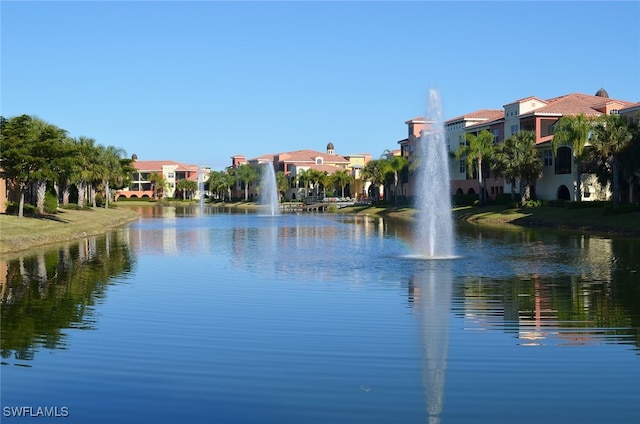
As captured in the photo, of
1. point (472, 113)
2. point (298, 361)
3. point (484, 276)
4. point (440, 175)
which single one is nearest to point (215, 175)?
point (472, 113)

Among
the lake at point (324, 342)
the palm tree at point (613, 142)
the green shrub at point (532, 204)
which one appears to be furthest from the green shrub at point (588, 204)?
the lake at point (324, 342)

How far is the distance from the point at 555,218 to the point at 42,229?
123ft

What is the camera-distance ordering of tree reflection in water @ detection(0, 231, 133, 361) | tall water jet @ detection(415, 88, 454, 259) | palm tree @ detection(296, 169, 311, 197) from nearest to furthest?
1. tree reflection in water @ detection(0, 231, 133, 361)
2. tall water jet @ detection(415, 88, 454, 259)
3. palm tree @ detection(296, 169, 311, 197)

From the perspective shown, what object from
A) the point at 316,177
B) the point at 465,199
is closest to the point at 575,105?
the point at 465,199

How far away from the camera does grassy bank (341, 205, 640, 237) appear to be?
2008 inches

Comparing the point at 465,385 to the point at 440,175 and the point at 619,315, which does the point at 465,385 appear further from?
the point at 440,175

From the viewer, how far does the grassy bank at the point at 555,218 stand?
51000 mm

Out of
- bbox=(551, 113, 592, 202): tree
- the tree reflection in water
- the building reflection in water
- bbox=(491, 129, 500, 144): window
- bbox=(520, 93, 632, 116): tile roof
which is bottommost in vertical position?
the building reflection in water

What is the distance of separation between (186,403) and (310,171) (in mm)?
136560

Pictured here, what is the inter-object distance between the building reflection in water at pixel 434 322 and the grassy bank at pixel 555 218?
24.8 metres

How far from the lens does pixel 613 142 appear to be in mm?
56938

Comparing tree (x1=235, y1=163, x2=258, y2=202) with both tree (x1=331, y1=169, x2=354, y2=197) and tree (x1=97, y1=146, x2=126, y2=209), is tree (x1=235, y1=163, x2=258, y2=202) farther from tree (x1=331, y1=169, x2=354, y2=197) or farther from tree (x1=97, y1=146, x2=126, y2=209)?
tree (x1=97, y1=146, x2=126, y2=209)

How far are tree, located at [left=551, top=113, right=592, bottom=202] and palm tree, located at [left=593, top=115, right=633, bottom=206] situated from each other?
369 centimetres

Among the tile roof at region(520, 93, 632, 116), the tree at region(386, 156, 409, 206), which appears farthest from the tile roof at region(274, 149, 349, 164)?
the tile roof at region(520, 93, 632, 116)
